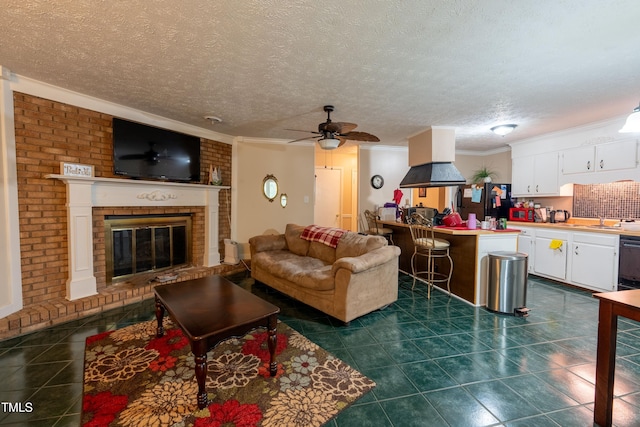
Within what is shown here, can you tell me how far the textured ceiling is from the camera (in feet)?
5.32

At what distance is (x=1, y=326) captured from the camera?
2383 millimetres

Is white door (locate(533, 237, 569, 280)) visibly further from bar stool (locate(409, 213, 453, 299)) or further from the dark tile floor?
bar stool (locate(409, 213, 453, 299))

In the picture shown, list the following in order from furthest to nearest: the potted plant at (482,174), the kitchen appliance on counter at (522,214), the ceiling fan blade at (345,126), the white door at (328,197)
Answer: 1. the white door at (328,197)
2. the potted plant at (482,174)
3. the kitchen appliance on counter at (522,214)
4. the ceiling fan blade at (345,126)

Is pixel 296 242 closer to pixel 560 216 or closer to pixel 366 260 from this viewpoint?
pixel 366 260

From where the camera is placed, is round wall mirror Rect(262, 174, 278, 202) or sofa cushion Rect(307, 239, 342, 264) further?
round wall mirror Rect(262, 174, 278, 202)

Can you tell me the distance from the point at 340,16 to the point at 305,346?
8.05ft

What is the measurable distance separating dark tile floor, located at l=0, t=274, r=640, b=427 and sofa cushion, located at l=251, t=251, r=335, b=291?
374 mm

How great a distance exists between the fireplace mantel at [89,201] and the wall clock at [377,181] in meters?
3.51

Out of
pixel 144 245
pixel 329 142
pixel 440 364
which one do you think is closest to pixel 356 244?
pixel 329 142

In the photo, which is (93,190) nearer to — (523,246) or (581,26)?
(581,26)

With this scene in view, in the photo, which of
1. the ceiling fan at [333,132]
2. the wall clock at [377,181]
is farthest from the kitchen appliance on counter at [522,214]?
the ceiling fan at [333,132]

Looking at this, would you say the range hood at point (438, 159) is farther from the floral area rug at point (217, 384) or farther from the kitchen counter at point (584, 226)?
the floral area rug at point (217, 384)

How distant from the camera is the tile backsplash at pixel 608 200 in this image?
3.79 meters

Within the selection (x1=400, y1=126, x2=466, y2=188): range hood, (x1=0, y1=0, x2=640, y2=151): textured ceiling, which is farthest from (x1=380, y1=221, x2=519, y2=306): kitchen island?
(x1=0, y1=0, x2=640, y2=151): textured ceiling
